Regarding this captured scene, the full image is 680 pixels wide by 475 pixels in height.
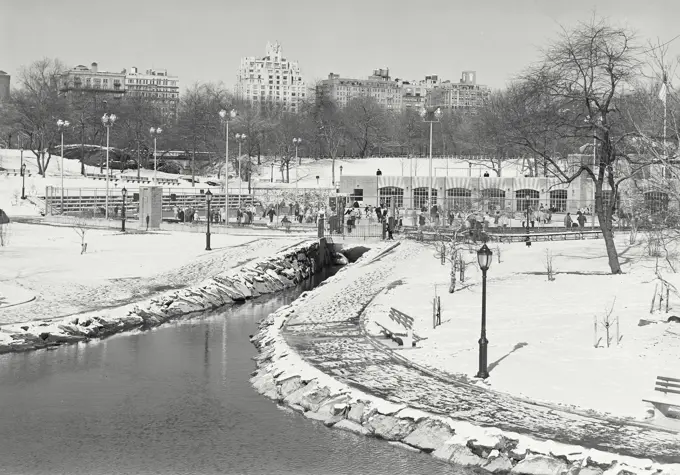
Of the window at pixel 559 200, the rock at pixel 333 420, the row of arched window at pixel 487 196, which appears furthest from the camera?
the window at pixel 559 200

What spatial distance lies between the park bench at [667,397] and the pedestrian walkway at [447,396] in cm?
62

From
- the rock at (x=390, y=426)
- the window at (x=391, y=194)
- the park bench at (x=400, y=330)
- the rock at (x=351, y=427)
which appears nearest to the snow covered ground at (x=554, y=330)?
the park bench at (x=400, y=330)

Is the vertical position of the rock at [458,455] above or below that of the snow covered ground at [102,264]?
below

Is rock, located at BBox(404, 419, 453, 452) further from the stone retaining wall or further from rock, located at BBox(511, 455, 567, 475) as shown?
the stone retaining wall

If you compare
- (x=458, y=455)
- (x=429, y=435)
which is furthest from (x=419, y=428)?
(x=458, y=455)

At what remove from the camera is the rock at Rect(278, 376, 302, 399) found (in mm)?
20766

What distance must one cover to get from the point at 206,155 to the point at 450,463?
107240 mm

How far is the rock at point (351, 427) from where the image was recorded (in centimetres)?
1812

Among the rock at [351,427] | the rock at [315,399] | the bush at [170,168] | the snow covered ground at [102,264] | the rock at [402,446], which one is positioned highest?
the bush at [170,168]

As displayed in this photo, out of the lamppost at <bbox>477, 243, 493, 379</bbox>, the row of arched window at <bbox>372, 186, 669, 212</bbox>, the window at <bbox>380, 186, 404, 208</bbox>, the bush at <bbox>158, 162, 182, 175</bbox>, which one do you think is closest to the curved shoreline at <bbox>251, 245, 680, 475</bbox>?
the lamppost at <bbox>477, 243, 493, 379</bbox>

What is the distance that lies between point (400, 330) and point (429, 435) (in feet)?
30.0

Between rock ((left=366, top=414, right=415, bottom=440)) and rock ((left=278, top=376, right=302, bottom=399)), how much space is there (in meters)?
3.03

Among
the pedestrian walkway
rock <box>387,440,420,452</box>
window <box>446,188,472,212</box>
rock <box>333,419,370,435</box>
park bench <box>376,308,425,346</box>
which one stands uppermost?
window <box>446,188,472,212</box>

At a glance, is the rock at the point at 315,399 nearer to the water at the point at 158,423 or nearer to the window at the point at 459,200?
the water at the point at 158,423
